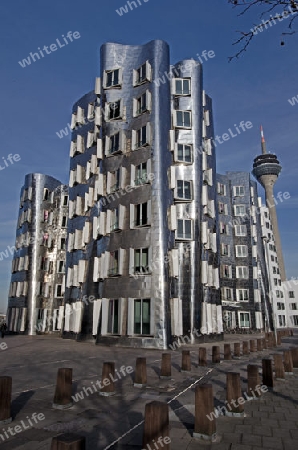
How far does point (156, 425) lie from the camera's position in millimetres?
4316

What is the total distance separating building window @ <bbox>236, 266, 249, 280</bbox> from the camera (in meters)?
46.1

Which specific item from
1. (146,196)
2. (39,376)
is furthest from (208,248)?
(39,376)

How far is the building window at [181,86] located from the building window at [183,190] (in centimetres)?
888

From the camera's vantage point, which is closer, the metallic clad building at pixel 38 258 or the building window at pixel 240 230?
the metallic clad building at pixel 38 258

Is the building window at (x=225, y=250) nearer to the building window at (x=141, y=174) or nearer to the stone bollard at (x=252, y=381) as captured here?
the building window at (x=141, y=174)

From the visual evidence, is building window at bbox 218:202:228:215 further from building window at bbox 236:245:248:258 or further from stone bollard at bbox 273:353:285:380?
stone bollard at bbox 273:353:285:380

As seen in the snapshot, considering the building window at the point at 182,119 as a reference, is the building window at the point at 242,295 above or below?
below

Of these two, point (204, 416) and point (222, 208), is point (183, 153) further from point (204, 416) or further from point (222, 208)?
point (204, 416)

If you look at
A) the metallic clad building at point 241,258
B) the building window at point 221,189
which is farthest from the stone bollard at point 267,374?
the building window at point 221,189

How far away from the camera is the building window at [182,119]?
2898 cm

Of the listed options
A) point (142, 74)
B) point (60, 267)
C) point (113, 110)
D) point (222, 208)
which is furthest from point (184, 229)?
point (60, 267)

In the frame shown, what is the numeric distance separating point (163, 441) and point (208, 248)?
84.1ft

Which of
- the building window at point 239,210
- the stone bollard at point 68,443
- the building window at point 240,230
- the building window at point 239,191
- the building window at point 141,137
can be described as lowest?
the stone bollard at point 68,443

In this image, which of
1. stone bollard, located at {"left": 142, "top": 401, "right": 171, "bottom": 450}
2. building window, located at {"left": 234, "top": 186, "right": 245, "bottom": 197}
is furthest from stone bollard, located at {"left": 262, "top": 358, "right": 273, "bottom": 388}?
building window, located at {"left": 234, "top": 186, "right": 245, "bottom": 197}
